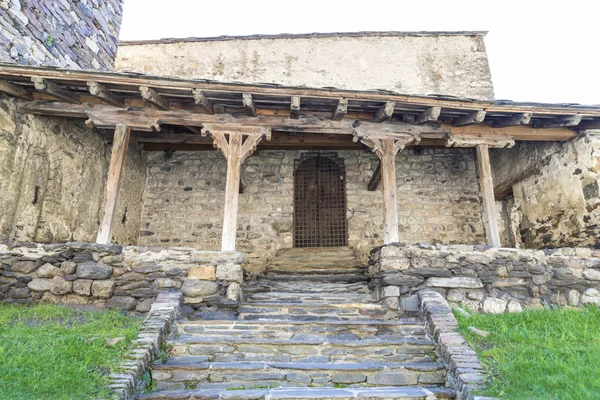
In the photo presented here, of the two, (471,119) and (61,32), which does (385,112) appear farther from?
(61,32)

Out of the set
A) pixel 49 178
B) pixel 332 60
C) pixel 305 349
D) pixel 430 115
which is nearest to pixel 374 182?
pixel 430 115

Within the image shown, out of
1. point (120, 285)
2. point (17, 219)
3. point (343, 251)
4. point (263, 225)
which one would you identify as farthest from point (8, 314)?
point (343, 251)

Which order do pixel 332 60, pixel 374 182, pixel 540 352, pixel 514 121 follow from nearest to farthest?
pixel 540 352 → pixel 514 121 → pixel 374 182 → pixel 332 60

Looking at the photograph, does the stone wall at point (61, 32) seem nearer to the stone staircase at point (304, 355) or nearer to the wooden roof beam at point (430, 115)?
the stone staircase at point (304, 355)

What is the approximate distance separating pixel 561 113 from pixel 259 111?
461 cm

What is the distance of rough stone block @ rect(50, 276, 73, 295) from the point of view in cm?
498

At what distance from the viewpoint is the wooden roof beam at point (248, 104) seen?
5734 mm

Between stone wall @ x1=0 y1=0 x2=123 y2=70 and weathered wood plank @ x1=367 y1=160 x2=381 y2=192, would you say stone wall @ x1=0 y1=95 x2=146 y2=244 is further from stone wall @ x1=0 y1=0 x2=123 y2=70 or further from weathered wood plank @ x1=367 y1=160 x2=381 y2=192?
weathered wood plank @ x1=367 y1=160 x2=381 y2=192

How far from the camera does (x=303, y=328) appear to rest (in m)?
4.61

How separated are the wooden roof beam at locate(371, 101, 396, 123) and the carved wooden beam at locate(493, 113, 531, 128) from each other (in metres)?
1.82

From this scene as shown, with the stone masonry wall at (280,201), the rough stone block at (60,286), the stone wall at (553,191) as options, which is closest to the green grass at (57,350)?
the rough stone block at (60,286)

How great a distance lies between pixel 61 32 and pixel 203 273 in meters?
5.16

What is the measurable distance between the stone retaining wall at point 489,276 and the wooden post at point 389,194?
393 millimetres

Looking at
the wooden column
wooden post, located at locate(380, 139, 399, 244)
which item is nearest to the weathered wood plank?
wooden post, located at locate(380, 139, 399, 244)
